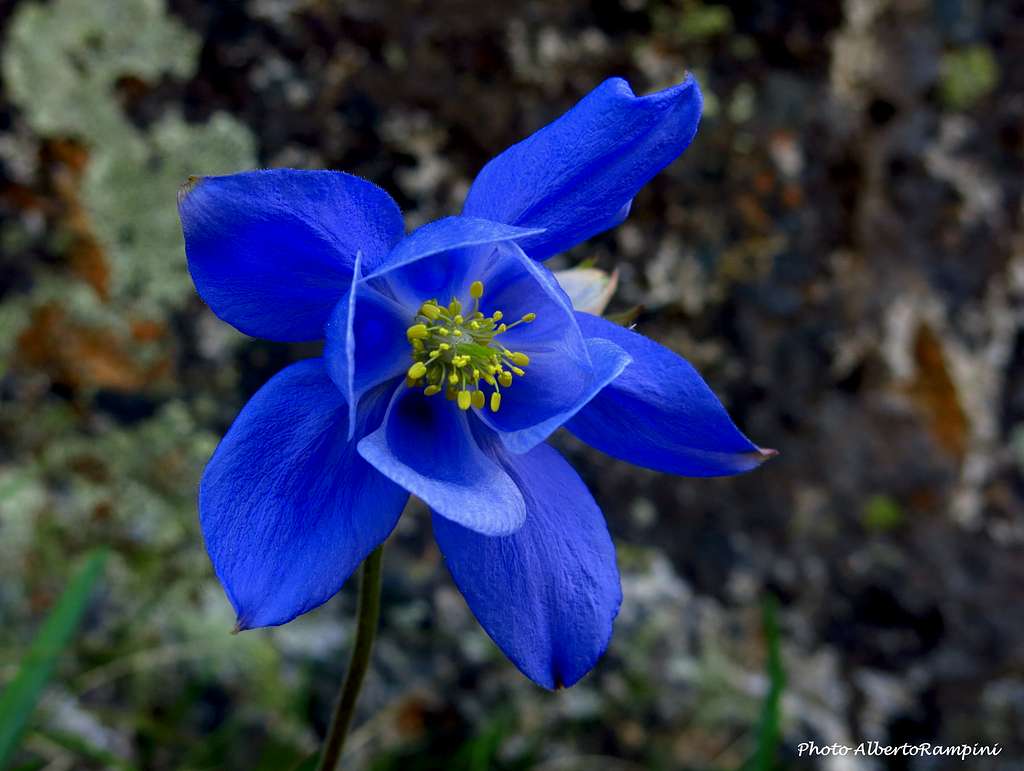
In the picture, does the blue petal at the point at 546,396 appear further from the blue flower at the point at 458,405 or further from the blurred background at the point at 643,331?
the blurred background at the point at 643,331

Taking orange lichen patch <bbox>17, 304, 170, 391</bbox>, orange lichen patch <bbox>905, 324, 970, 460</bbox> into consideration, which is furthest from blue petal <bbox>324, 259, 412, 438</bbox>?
orange lichen patch <bbox>905, 324, 970, 460</bbox>

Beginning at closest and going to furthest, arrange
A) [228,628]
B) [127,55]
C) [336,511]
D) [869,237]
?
[336,511], [127,55], [228,628], [869,237]

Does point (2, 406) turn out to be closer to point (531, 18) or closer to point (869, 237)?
point (531, 18)

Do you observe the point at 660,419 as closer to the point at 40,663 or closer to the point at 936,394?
the point at 40,663

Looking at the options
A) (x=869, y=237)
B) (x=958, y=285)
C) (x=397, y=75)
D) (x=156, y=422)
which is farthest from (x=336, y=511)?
(x=958, y=285)

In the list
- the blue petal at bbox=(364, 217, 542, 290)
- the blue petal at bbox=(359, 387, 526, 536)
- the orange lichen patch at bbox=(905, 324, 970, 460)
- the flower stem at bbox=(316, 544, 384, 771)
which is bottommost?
the orange lichen patch at bbox=(905, 324, 970, 460)

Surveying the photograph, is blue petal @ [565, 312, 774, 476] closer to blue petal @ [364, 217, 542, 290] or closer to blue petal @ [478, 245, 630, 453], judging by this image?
blue petal @ [478, 245, 630, 453]

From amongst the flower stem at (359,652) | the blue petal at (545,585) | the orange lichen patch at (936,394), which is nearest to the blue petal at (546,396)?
the blue petal at (545,585)
